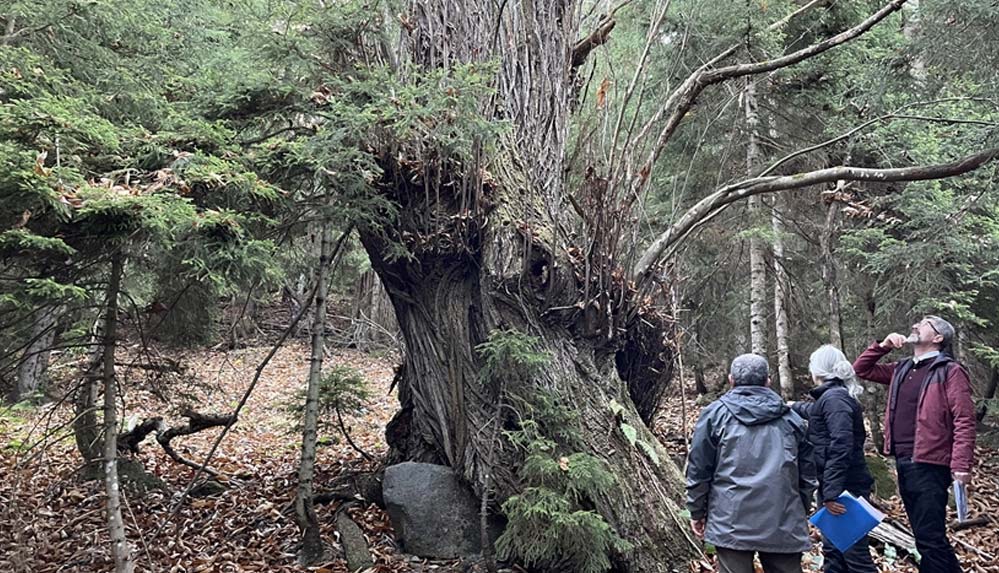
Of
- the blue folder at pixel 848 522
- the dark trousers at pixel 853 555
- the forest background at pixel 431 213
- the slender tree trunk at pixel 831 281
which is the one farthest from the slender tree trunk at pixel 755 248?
the blue folder at pixel 848 522

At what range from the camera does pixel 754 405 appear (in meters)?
3.42

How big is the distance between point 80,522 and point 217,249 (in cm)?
387

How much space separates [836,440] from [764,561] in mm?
932

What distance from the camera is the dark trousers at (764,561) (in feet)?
11.0

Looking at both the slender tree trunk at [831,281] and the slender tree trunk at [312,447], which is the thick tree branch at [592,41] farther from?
the slender tree trunk at [831,281]

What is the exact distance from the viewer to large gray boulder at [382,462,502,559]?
4.82m

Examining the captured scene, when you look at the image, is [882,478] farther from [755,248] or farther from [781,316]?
[755,248]

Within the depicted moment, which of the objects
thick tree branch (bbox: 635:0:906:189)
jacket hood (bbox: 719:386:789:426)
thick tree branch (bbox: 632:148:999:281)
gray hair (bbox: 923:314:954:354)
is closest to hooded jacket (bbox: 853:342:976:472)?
gray hair (bbox: 923:314:954:354)

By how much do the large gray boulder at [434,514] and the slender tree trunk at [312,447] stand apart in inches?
23.6

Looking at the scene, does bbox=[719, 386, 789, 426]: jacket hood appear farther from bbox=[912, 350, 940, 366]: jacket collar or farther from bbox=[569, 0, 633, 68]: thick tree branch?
bbox=[569, 0, 633, 68]: thick tree branch

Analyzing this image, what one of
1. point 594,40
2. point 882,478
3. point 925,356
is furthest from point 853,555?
point 594,40

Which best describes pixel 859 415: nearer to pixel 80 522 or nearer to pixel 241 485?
pixel 241 485

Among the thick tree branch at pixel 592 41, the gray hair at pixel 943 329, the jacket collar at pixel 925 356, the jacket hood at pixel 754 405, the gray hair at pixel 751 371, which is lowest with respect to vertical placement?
the jacket hood at pixel 754 405

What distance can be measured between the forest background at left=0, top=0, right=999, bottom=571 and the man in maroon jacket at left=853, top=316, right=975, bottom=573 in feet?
5.16
